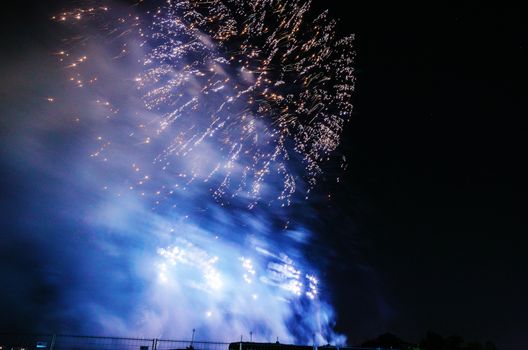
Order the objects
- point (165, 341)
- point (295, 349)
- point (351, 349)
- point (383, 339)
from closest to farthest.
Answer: point (351, 349) < point (165, 341) < point (295, 349) < point (383, 339)

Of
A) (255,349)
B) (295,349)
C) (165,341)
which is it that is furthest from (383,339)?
(165,341)

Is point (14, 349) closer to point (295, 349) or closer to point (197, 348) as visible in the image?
point (197, 348)

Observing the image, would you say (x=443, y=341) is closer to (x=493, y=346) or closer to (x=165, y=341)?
(x=493, y=346)

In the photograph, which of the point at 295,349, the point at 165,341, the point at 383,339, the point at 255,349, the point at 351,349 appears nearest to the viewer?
the point at 351,349

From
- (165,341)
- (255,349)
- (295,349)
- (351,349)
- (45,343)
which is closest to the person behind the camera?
(45,343)

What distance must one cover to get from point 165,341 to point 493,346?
183 ft

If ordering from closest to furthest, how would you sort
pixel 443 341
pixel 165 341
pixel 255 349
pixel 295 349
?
pixel 165 341
pixel 295 349
pixel 255 349
pixel 443 341

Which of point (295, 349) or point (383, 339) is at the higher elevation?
point (383, 339)

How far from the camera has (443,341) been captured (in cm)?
5106

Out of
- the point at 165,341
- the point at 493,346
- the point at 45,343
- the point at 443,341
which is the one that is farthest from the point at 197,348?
the point at 493,346

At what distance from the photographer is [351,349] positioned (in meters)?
12.4

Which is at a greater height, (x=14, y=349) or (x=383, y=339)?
(x=383, y=339)

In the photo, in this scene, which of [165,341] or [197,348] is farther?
[197,348]

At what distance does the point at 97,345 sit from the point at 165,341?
2.53m
